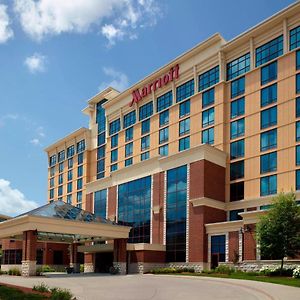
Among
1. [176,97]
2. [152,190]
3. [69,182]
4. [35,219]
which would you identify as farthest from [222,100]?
[69,182]

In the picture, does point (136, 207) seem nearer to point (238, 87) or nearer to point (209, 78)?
point (209, 78)

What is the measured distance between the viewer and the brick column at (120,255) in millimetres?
48531

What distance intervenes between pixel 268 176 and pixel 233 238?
7.61 m

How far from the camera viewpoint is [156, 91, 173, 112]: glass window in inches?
2420

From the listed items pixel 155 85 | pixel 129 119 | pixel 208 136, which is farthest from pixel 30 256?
pixel 129 119

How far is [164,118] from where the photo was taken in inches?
2450

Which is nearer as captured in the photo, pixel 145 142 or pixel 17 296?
pixel 17 296

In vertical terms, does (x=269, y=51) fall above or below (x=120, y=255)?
above

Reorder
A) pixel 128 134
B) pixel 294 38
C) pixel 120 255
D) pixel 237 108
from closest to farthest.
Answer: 1. pixel 294 38
2. pixel 120 255
3. pixel 237 108
4. pixel 128 134

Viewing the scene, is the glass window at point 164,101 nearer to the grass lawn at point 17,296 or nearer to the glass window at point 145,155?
the glass window at point 145,155

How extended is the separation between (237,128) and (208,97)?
228 inches

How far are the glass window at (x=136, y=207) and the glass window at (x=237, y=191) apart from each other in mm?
9825

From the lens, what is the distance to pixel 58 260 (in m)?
69.8

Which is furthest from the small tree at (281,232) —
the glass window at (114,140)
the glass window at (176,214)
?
the glass window at (114,140)
